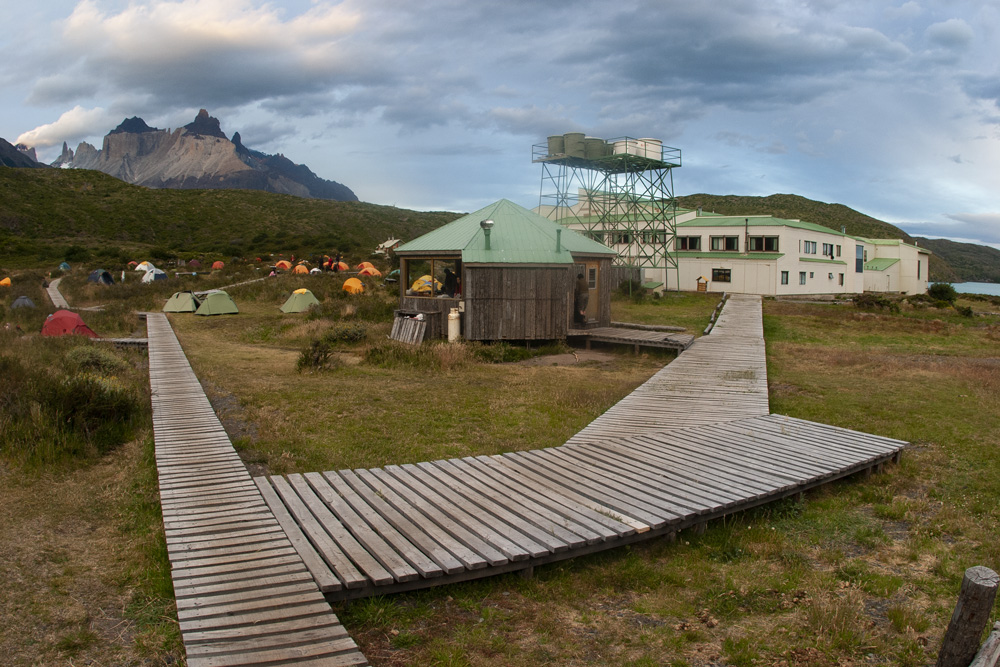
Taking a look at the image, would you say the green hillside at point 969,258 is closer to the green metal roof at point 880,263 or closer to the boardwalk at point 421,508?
the green metal roof at point 880,263

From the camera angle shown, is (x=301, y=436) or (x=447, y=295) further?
(x=447, y=295)

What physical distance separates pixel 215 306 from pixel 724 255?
27.3 meters

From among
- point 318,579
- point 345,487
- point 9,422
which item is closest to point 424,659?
point 318,579

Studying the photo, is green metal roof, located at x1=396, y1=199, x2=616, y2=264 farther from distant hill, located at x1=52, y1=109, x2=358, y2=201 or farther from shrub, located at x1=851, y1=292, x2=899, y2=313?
distant hill, located at x1=52, y1=109, x2=358, y2=201

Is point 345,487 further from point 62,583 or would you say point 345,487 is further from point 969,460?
point 969,460

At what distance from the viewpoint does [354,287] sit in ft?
97.4

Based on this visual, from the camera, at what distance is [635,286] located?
3484cm

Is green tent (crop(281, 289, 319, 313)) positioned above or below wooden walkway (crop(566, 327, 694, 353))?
above

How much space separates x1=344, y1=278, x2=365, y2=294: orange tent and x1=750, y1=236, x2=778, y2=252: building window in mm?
22069

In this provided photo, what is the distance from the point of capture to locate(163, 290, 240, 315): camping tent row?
24.9 metres

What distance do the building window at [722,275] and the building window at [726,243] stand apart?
1.48m

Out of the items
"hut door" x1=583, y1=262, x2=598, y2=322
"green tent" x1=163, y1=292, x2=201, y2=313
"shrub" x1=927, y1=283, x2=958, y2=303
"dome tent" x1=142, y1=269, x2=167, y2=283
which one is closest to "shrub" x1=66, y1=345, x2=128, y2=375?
"hut door" x1=583, y1=262, x2=598, y2=322

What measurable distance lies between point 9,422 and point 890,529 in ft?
31.3

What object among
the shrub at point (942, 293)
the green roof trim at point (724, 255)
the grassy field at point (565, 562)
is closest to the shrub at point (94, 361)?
the grassy field at point (565, 562)
